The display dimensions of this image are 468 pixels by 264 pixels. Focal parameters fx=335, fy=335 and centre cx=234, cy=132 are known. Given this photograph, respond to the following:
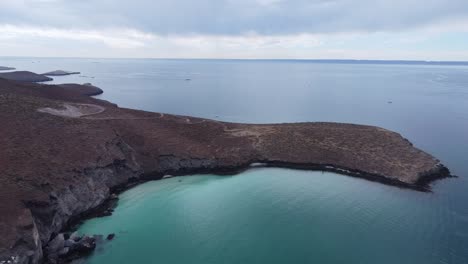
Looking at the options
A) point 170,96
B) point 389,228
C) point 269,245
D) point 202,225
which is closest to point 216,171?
point 202,225

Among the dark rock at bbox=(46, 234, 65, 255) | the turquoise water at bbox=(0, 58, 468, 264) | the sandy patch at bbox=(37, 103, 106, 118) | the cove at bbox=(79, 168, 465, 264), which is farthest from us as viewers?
the sandy patch at bbox=(37, 103, 106, 118)

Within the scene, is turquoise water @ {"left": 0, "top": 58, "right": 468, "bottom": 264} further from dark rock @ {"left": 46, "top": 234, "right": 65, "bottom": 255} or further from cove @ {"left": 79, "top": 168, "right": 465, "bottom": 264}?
dark rock @ {"left": 46, "top": 234, "right": 65, "bottom": 255}

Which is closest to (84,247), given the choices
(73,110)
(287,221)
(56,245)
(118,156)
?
(56,245)

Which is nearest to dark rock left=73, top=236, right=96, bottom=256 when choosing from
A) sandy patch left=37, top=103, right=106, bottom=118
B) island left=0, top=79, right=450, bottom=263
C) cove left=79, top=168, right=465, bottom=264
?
cove left=79, top=168, right=465, bottom=264

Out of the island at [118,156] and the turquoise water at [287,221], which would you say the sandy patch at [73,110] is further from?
the turquoise water at [287,221]

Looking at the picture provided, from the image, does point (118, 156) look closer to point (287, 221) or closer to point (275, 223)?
point (275, 223)

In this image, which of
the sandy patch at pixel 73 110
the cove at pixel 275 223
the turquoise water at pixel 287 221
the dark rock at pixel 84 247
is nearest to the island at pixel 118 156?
the sandy patch at pixel 73 110
